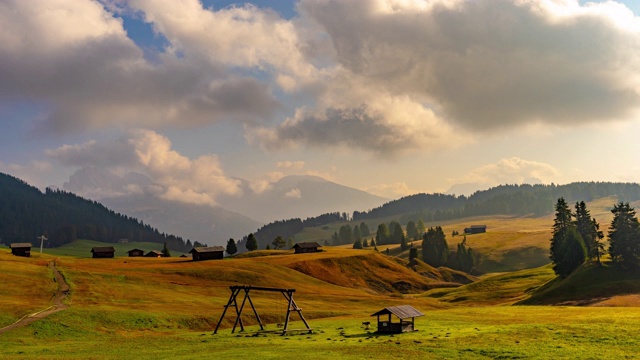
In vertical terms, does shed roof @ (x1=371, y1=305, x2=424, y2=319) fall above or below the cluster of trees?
below

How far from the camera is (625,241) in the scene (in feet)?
368

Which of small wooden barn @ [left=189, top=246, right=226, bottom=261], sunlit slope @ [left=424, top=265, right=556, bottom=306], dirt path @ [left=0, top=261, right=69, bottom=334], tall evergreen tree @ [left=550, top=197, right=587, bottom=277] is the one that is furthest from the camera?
small wooden barn @ [left=189, top=246, right=226, bottom=261]

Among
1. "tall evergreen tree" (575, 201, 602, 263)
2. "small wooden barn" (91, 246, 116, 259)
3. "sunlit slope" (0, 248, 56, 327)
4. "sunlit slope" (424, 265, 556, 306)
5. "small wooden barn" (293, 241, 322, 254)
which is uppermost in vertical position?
"tall evergreen tree" (575, 201, 602, 263)

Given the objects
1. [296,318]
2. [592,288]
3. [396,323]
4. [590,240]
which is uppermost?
[590,240]

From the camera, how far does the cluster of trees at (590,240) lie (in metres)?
112

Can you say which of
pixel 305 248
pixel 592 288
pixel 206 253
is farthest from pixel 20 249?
pixel 592 288

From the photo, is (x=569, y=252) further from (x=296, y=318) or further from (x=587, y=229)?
(x=296, y=318)

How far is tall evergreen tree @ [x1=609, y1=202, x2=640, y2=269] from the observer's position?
11075cm

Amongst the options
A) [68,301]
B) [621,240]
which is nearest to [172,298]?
[68,301]

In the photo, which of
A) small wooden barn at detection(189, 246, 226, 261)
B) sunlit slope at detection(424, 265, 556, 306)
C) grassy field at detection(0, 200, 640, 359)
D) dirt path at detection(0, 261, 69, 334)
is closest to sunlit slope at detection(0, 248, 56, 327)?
grassy field at detection(0, 200, 640, 359)

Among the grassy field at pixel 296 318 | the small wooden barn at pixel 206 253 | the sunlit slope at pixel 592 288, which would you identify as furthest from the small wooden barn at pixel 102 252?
the sunlit slope at pixel 592 288

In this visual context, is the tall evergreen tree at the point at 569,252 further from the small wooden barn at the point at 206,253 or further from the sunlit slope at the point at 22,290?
the sunlit slope at the point at 22,290

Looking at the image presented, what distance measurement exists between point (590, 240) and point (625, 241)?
21.7 meters

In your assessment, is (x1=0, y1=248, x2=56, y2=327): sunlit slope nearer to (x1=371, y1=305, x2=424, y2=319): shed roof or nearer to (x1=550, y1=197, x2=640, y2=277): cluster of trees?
(x1=371, y1=305, x2=424, y2=319): shed roof
